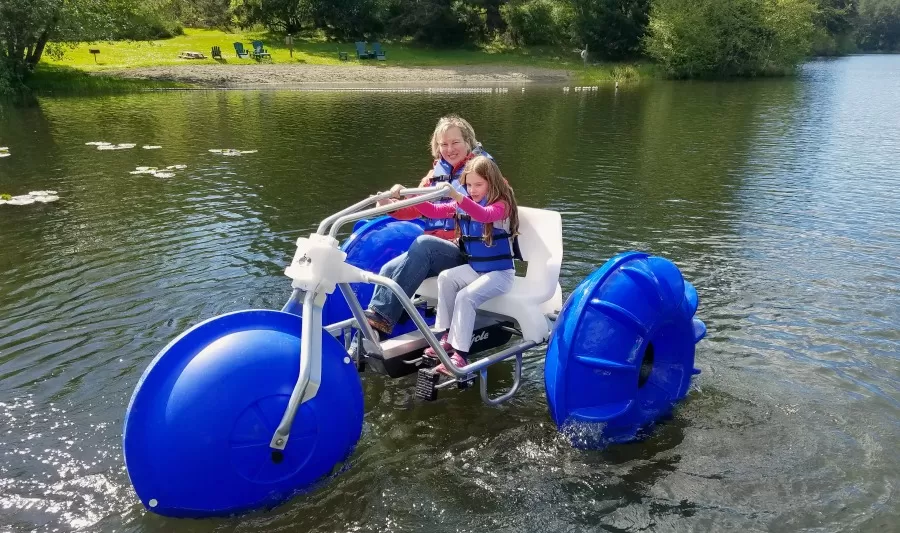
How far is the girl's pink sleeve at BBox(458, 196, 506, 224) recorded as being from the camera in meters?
4.65

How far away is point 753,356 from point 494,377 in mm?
2286

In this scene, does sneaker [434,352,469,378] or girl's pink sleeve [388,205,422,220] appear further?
girl's pink sleeve [388,205,422,220]

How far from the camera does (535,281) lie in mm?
5016

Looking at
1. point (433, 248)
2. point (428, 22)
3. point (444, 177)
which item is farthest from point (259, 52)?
point (433, 248)

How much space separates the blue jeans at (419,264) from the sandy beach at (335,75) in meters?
31.5

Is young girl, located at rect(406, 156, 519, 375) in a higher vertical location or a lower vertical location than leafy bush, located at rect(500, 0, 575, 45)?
lower

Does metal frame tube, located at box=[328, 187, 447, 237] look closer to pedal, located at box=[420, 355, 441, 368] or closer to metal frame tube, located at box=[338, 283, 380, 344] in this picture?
metal frame tube, located at box=[338, 283, 380, 344]

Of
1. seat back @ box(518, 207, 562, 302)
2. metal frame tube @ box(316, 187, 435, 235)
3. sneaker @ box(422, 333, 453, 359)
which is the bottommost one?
sneaker @ box(422, 333, 453, 359)

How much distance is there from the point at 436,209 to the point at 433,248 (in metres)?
0.40

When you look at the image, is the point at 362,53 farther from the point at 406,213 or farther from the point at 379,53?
the point at 406,213

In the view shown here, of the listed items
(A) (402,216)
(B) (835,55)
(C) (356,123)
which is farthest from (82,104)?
(B) (835,55)

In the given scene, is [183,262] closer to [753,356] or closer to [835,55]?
[753,356]

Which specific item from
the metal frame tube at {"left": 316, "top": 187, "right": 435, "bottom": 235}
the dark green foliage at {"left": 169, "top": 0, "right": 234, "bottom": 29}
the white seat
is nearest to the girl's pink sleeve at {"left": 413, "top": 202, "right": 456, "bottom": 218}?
the metal frame tube at {"left": 316, "top": 187, "right": 435, "bottom": 235}

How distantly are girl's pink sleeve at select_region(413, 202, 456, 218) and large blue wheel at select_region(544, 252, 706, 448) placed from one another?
1282 mm
